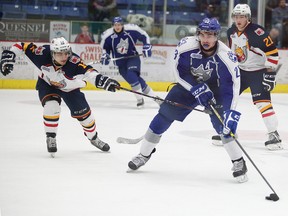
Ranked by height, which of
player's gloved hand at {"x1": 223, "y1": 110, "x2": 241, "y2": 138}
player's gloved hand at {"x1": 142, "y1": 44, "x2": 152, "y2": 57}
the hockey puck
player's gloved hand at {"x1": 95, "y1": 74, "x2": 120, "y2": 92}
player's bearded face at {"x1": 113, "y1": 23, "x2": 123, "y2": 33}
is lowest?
the hockey puck

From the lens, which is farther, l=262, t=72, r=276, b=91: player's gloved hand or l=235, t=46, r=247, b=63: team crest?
l=235, t=46, r=247, b=63: team crest

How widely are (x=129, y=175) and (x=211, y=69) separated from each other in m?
0.77

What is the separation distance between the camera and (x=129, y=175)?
4.40 m

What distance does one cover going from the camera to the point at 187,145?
5.79 m

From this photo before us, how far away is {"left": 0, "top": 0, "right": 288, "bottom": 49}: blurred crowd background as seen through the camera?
1077cm

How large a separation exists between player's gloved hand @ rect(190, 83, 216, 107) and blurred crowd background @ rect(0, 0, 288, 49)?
668 cm

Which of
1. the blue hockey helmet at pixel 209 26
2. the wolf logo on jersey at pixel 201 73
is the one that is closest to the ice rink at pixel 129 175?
the wolf logo on jersey at pixel 201 73

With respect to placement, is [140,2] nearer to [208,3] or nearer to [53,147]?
[208,3]

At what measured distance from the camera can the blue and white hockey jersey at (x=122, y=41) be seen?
888 centimetres

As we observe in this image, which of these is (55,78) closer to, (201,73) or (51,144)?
(51,144)

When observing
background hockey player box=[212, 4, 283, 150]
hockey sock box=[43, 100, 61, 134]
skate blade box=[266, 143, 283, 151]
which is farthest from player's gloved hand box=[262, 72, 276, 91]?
hockey sock box=[43, 100, 61, 134]

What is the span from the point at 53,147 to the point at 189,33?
658 cm

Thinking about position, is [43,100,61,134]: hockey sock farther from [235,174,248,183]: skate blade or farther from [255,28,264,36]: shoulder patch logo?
[255,28,264,36]: shoulder patch logo

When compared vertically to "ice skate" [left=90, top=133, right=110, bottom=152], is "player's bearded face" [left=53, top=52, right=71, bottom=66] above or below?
above
